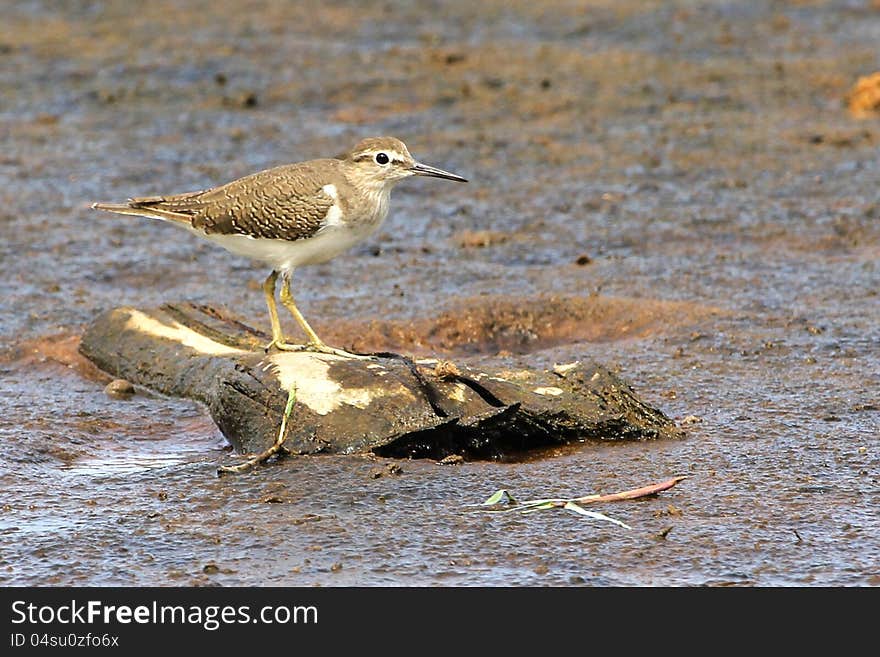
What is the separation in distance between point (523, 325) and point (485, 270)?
3.55 feet

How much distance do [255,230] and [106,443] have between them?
1251mm

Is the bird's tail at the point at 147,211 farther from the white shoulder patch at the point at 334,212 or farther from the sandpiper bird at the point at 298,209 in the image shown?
the white shoulder patch at the point at 334,212

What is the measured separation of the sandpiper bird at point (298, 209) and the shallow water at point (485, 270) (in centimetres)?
89

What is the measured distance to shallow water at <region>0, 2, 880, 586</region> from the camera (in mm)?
5734

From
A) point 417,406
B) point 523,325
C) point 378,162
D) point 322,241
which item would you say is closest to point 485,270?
point 523,325

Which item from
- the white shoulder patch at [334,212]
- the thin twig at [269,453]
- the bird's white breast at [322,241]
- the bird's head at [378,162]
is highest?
the bird's head at [378,162]

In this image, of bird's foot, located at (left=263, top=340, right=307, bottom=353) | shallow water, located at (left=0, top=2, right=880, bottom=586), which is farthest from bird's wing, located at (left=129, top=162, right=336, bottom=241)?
shallow water, located at (left=0, top=2, right=880, bottom=586)

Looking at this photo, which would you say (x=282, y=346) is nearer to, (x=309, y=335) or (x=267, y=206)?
(x=309, y=335)

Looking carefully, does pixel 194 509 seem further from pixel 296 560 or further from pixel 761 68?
pixel 761 68

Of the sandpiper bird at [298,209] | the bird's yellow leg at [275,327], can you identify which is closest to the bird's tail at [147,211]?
the sandpiper bird at [298,209]

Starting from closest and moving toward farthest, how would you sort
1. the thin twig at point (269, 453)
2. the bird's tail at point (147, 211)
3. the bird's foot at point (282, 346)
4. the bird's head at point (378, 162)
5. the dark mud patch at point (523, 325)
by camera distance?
1. the thin twig at point (269, 453)
2. the bird's foot at point (282, 346)
3. the bird's head at point (378, 162)
4. the bird's tail at point (147, 211)
5. the dark mud patch at point (523, 325)

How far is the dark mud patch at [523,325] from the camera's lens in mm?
8672

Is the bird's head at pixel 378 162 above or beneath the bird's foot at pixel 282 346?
above

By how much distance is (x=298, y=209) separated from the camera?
7.27 meters
